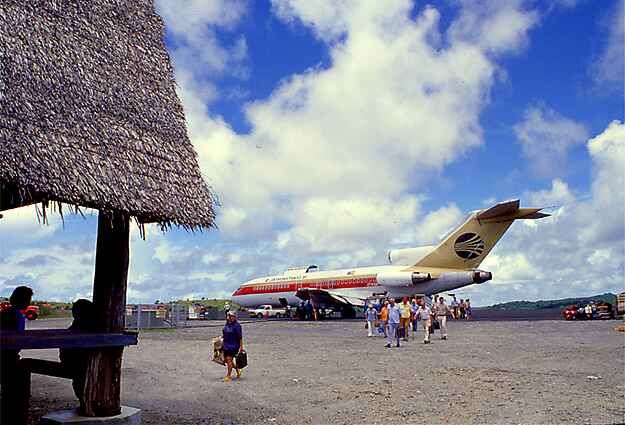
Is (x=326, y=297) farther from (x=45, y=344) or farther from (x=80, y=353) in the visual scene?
(x=45, y=344)

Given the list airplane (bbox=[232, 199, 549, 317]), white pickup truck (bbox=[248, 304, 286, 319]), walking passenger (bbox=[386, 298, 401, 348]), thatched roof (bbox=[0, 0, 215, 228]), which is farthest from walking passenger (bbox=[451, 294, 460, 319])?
thatched roof (bbox=[0, 0, 215, 228])

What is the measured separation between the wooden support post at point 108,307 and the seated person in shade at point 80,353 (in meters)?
0.11

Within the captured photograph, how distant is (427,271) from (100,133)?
33.2 metres

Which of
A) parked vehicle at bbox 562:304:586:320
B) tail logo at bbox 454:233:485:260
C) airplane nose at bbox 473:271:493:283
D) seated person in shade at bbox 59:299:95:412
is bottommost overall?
seated person in shade at bbox 59:299:95:412

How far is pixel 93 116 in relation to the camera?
711 cm

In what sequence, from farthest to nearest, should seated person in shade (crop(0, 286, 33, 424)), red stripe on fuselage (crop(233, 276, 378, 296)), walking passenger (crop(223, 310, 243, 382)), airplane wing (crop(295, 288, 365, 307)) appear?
1. red stripe on fuselage (crop(233, 276, 378, 296))
2. airplane wing (crop(295, 288, 365, 307))
3. walking passenger (crop(223, 310, 243, 382))
4. seated person in shade (crop(0, 286, 33, 424))

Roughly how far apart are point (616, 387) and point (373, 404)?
4.37m

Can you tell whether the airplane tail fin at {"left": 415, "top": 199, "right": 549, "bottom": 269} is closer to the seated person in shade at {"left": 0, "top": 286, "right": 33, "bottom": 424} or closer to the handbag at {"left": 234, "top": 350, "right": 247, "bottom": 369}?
the handbag at {"left": 234, "top": 350, "right": 247, "bottom": 369}

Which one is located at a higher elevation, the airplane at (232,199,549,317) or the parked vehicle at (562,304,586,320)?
the airplane at (232,199,549,317)

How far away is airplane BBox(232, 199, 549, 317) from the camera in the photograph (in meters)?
36.8

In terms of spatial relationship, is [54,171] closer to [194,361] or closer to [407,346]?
[194,361]

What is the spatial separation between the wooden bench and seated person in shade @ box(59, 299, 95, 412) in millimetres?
128

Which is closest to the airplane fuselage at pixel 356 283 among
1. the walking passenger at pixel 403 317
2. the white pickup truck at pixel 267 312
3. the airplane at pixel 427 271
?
the airplane at pixel 427 271

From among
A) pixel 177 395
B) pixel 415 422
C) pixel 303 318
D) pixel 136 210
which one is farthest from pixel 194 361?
pixel 303 318
